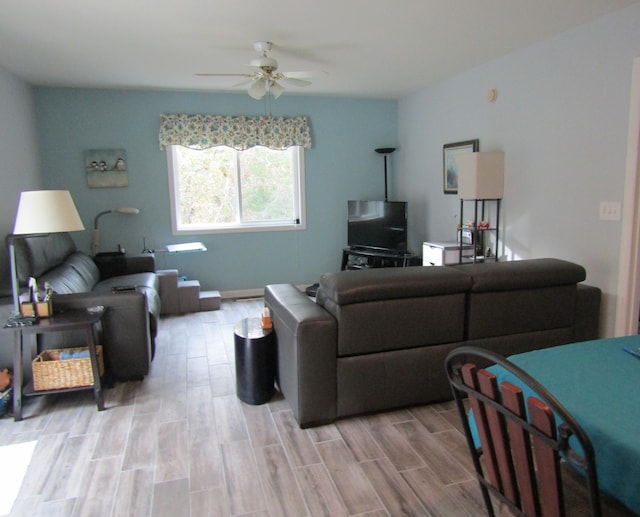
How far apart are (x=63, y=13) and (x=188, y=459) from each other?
2792mm

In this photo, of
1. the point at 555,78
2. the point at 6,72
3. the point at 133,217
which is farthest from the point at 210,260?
the point at 555,78

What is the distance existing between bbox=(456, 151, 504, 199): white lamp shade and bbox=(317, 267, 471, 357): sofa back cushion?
1609mm

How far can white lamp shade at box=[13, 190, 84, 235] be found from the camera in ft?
9.13

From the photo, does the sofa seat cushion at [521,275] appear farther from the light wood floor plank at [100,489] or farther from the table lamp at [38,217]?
the table lamp at [38,217]

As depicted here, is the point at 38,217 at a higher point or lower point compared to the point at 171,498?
higher

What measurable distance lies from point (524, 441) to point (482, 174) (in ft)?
10.9

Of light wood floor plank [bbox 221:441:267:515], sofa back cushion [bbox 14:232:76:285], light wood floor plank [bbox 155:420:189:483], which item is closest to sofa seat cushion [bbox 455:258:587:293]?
light wood floor plank [bbox 221:441:267:515]

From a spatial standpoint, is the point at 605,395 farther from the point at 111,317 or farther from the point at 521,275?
the point at 111,317

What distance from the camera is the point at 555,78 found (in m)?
3.63

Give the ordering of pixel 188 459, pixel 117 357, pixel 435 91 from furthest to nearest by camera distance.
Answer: pixel 435 91 → pixel 117 357 → pixel 188 459

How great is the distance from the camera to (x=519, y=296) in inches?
110

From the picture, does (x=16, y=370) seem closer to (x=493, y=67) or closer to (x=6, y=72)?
(x=6, y=72)

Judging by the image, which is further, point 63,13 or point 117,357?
point 117,357

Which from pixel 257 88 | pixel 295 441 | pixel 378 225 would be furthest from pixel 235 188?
pixel 295 441
